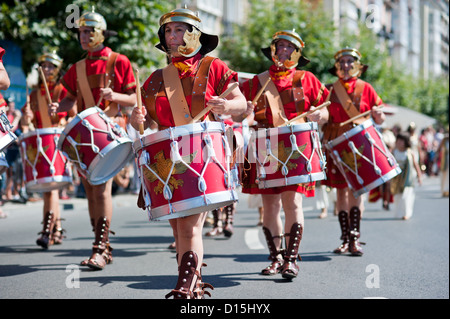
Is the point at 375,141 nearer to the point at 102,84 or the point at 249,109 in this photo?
the point at 249,109

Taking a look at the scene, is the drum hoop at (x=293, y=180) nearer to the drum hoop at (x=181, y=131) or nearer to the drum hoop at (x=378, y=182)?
the drum hoop at (x=378, y=182)

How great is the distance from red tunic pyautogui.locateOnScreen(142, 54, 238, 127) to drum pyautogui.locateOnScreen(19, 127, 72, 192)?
113 inches

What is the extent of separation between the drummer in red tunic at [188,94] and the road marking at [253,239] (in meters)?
3.65

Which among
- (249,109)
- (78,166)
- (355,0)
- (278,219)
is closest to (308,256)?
(278,219)

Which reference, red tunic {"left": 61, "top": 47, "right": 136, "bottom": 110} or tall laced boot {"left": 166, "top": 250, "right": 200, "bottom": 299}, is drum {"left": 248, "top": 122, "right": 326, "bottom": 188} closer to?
red tunic {"left": 61, "top": 47, "right": 136, "bottom": 110}

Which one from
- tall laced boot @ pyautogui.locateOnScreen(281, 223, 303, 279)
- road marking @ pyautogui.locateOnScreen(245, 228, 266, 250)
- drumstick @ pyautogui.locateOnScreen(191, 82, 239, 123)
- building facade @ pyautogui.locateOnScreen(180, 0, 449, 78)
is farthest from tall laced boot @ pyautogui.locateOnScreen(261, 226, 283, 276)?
building facade @ pyautogui.locateOnScreen(180, 0, 449, 78)

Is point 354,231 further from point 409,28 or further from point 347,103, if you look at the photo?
point 409,28

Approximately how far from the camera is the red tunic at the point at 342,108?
7.25m

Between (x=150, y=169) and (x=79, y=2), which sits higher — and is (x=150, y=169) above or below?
below

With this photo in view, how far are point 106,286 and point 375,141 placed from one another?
303 centimetres

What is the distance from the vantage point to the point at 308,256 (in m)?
7.38

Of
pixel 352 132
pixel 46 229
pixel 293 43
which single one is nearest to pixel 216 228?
pixel 46 229

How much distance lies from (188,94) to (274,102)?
167 centimetres

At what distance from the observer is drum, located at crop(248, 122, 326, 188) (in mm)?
5672
